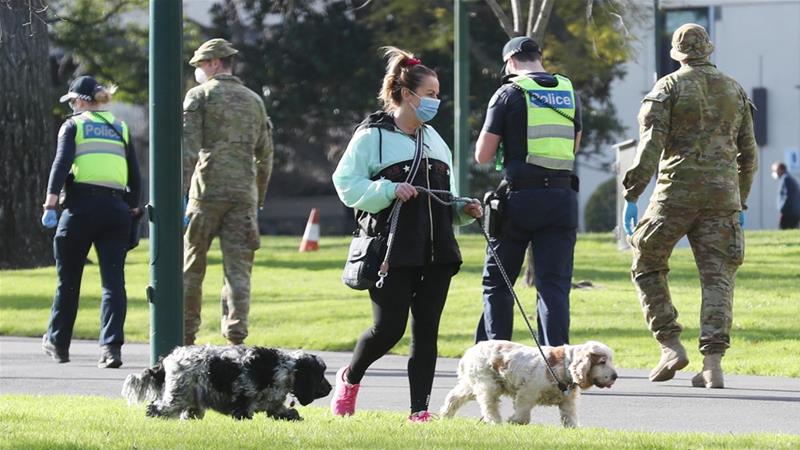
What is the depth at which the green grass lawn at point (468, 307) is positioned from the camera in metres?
12.5

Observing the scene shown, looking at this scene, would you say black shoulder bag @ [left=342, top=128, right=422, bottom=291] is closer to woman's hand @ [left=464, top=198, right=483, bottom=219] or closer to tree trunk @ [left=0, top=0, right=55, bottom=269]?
woman's hand @ [left=464, top=198, right=483, bottom=219]

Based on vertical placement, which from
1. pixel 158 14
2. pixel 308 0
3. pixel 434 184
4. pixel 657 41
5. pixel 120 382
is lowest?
pixel 120 382

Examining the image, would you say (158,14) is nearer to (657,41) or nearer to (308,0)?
(657,41)

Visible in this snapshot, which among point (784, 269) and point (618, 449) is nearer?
point (618, 449)

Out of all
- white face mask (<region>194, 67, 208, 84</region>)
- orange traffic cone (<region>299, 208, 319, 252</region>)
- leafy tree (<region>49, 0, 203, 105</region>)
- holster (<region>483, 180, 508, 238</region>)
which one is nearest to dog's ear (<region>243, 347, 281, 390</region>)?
holster (<region>483, 180, 508, 238</region>)

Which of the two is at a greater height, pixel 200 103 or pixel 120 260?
pixel 200 103

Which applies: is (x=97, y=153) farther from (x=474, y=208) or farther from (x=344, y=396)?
(x=474, y=208)

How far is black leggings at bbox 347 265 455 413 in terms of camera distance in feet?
25.3

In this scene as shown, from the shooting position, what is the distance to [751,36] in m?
46.5

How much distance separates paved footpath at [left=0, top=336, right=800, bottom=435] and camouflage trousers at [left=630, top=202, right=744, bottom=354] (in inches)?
14.8

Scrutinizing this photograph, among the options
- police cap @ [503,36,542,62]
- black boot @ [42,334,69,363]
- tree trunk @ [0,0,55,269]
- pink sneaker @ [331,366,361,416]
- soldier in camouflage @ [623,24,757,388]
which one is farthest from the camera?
tree trunk @ [0,0,55,269]

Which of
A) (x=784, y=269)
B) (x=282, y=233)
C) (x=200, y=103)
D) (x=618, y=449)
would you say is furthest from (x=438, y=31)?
(x=618, y=449)

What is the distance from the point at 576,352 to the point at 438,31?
995 inches

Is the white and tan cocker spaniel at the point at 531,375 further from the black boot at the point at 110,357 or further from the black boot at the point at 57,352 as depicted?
the black boot at the point at 57,352
